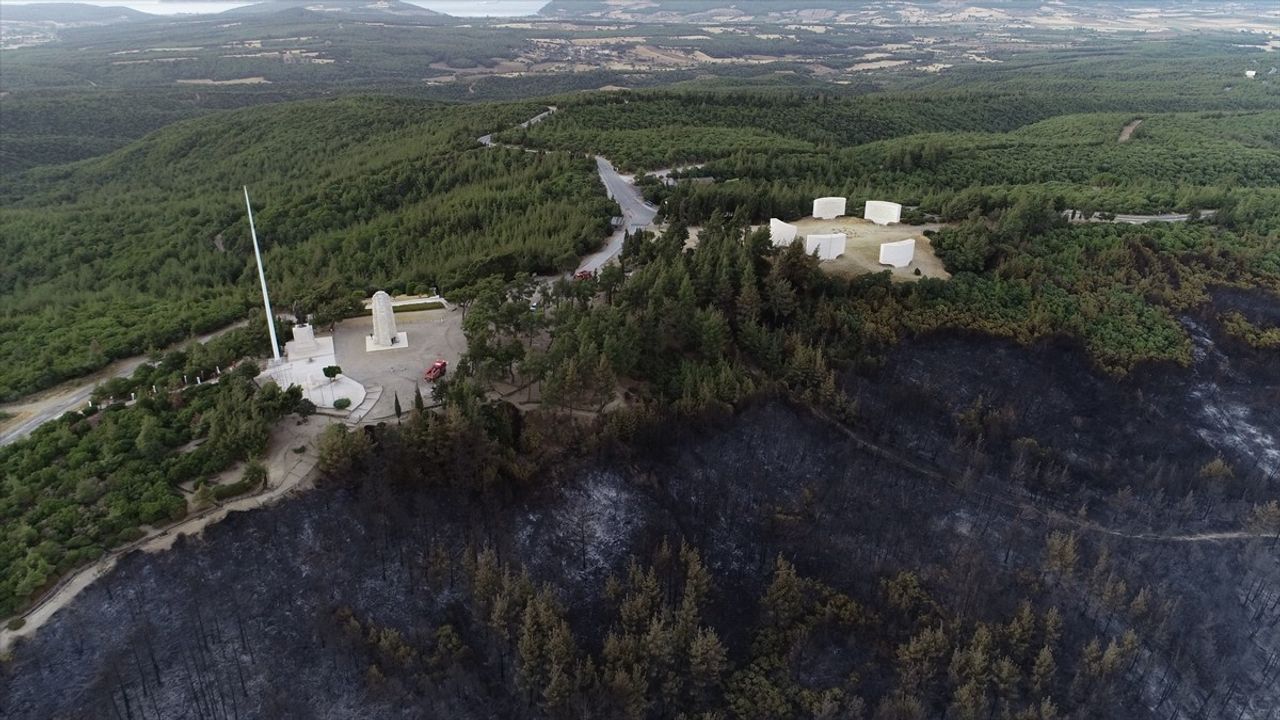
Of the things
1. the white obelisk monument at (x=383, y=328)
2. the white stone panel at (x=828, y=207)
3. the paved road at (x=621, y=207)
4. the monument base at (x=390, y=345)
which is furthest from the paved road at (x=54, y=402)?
the white stone panel at (x=828, y=207)

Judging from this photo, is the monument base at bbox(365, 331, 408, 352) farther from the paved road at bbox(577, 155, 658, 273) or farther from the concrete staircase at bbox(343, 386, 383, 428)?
the paved road at bbox(577, 155, 658, 273)

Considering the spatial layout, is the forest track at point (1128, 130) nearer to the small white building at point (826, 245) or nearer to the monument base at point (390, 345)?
the small white building at point (826, 245)

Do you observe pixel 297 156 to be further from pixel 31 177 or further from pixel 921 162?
pixel 921 162

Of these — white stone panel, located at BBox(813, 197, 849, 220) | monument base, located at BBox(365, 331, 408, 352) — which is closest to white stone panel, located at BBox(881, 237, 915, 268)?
white stone panel, located at BBox(813, 197, 849, 220)

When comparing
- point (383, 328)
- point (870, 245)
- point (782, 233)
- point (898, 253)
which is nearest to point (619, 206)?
point (782, 233)

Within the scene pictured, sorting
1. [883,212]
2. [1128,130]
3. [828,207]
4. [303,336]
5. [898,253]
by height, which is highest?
[1128,130]

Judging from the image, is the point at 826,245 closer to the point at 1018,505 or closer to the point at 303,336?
the point at 1018,505

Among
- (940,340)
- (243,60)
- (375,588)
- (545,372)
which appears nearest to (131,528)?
(375,588)
